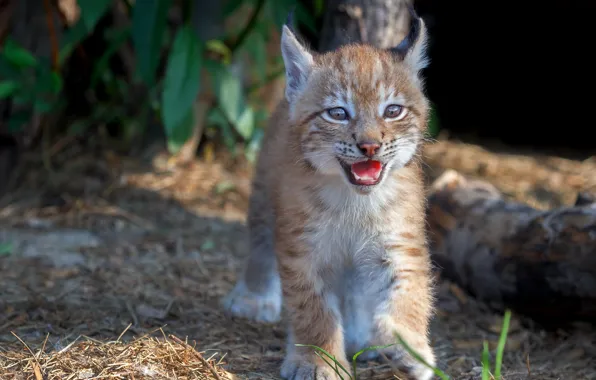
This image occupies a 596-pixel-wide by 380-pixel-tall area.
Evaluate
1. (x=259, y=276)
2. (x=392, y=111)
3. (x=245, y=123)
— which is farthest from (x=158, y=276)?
(x=392, y=111)

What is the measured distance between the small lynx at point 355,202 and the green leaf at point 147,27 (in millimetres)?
2027

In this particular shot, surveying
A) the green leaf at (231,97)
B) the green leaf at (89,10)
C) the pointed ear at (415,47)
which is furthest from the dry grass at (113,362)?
the green leaf at (231,97)

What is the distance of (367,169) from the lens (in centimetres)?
346

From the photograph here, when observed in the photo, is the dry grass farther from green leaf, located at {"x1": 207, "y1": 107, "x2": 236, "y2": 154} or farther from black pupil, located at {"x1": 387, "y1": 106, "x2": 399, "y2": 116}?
green leaf, located at {"x1": 207, "y1": 107, "x2": 236, "y2": 154}

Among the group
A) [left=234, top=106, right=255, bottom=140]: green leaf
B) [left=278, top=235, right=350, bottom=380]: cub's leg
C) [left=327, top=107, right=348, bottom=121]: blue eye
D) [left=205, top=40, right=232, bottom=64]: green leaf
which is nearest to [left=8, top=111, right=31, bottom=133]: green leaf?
[left=205, top=40, right=232, bottom=64]: green leaf

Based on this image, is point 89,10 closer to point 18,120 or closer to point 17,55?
point 17,55

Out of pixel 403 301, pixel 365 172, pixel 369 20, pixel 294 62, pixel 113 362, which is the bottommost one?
pixel 113 362

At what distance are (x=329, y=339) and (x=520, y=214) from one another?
71.8 inches

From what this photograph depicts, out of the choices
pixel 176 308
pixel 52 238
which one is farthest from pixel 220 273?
pixel 52 238

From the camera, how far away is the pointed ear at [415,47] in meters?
3.75

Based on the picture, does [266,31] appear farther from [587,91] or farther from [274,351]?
[587,91]

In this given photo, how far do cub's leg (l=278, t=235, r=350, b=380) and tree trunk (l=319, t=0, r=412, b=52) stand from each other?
1.89m

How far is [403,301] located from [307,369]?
0.56 meters

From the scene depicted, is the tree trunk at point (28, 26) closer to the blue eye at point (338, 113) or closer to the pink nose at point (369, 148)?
the blue eye at point (338, 113)
